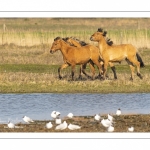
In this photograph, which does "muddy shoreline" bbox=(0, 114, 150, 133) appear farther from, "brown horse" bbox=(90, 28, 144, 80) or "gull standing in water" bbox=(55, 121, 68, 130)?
"brown horse" bbox=(90, 28, 144, 80)

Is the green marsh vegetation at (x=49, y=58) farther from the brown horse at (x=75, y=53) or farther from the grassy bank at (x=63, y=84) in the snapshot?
the brown horse at (x=75, y=53)

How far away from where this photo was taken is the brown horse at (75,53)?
25.1 metres

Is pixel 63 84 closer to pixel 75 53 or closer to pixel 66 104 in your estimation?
pixel 66 104

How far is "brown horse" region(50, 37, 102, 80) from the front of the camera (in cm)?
2511

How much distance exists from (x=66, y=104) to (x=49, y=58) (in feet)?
33.5

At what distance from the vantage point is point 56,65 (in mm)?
28609

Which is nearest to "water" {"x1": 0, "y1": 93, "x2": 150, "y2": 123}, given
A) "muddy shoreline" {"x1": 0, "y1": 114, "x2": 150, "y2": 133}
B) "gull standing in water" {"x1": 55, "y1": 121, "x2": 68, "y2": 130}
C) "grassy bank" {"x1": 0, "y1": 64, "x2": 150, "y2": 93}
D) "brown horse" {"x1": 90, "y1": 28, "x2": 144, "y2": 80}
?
A: "grassy bank" {"x1": 0, "y1": 64, "x2": 150, "y2": 93}

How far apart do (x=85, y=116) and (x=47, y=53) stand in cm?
1359

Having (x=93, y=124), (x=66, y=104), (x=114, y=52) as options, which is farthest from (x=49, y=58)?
(x=93, y=124)

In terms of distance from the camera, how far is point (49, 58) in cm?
3067

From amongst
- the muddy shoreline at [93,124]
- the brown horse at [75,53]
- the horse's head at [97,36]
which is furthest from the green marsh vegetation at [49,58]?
the muddy shoreline at [93,124]

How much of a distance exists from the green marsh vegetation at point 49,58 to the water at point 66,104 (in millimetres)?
642
